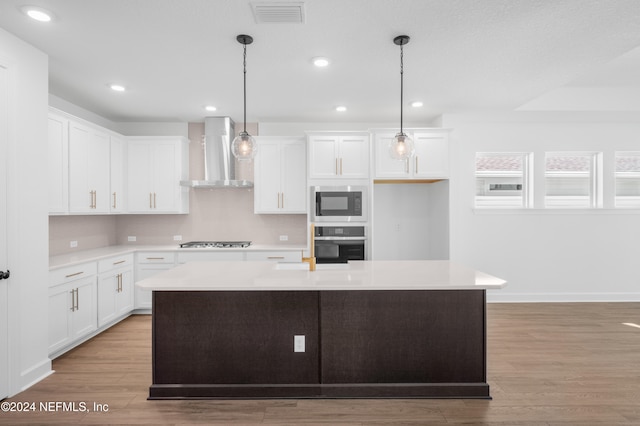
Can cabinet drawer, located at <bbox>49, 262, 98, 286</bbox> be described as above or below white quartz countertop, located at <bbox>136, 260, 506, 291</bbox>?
below

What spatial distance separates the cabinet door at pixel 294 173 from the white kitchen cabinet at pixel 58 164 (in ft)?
8.04

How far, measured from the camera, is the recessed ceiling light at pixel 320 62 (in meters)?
3.16

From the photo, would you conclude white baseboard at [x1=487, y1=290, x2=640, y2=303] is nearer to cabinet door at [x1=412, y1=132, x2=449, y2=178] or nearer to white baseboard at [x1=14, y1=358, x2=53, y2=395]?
cabinet door at [x1=412, y1=132, x2=449, y2=178]

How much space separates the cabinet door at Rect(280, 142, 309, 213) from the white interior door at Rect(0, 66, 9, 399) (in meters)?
2.97

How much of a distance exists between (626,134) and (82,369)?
279 inches

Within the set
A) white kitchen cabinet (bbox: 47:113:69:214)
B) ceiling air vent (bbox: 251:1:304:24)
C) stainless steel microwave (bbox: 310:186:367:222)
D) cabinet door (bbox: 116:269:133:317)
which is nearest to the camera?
ceiling air vent (bbox: 251:1:304:24)

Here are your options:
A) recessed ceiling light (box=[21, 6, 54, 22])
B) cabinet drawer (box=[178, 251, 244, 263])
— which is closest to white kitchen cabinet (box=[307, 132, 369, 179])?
cabinet drawer (box=[178, 251, 244, 263])

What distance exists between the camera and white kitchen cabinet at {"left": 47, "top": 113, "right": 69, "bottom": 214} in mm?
3471

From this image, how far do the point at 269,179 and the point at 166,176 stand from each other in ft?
4.63

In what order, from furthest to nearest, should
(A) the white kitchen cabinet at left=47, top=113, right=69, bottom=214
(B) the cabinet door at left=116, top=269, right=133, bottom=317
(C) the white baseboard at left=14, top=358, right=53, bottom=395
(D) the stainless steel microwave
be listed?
(D) the stainless steel microwave → (B) the cabinet door at left=116, top=269, right=133, bottom=317 → (A) the white kitchen cabinet at left=47, top=113, right=69, bottom=214 → (C) the white baseboard at left=14, top=358, right=53, bottom=395

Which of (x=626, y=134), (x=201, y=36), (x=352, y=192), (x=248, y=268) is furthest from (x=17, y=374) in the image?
(x=626, y=134)

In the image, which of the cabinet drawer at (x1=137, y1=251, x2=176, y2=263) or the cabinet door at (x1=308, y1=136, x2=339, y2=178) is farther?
the cabinet door at (x1=308, y1=136, x2=339, y2=178)

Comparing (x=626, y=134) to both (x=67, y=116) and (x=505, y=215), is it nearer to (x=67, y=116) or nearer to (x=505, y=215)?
(x=505, y=215)

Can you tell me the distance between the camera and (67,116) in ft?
12.1
